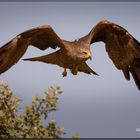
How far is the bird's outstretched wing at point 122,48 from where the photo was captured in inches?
330

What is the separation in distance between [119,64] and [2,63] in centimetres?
→ 296

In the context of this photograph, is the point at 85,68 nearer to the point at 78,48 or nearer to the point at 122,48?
the point at 78,48

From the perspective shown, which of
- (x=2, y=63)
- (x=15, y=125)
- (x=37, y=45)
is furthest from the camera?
(x=37, y=45)

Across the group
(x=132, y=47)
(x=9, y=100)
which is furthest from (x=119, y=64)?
(x=9, y=100)

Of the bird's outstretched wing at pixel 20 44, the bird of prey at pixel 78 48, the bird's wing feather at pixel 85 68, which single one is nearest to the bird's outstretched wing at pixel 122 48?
the bird of prey at pixel 78 48

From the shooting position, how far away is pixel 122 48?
865 cm

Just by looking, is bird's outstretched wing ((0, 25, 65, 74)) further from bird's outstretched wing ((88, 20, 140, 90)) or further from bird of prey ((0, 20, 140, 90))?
bird's outstretched wing ((88, 20, 140, 90))

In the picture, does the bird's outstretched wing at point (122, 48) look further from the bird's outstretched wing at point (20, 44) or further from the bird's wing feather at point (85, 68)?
the bird's outstretched wing at point (20, 44)

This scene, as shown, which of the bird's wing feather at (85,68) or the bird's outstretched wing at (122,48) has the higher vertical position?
the bird's outstretched wing at (122,48)

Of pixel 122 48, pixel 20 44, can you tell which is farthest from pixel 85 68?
pixel 20 44

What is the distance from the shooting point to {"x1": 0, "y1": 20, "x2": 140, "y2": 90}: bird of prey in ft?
23.9

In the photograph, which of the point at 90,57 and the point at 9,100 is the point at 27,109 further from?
the point at 90,57

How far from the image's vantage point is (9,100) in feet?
21.6

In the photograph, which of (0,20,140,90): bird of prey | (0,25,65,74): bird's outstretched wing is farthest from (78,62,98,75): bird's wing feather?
(0,25,65,74): bird's outstretched wing
